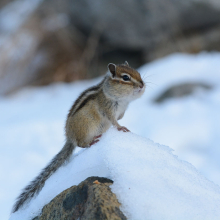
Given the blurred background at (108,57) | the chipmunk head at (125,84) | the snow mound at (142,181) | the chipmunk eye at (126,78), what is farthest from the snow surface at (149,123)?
the chipmunk eye at (126,78)

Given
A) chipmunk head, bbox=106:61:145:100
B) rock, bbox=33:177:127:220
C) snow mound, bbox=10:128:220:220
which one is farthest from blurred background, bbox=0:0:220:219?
rock, bbox=33:177:127:220

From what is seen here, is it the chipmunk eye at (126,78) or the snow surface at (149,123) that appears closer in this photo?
the chipmunk eye at (126,78)

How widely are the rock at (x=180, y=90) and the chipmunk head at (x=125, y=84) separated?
3.24 m

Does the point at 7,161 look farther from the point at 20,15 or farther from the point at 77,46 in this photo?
the point at 20,15

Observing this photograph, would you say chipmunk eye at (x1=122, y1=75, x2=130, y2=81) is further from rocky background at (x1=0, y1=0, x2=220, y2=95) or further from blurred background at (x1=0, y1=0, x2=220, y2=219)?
rocky background at (x1=0, y1=0, x2=220, y2=95)

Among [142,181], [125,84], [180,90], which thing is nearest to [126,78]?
[125,84]

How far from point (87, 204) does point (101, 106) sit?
1.53 meters

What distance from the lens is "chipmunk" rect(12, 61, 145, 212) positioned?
3.21 meters

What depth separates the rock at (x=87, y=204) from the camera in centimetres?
179

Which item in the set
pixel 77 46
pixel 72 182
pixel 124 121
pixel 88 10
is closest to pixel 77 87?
pixel 77 46

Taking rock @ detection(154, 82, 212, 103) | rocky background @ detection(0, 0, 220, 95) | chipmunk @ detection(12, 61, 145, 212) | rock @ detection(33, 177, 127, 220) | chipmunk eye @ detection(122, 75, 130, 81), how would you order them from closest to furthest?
rock @ detection(33, 177, 127, 220) < chipmunk @ detection(12, 61, 145, 212) < chipmunk eye @ detection(122, 75, 130, 81) < rock @ detection(154, 82, 212, 103) < rocky background @ detection(0, 0, 220, 95)

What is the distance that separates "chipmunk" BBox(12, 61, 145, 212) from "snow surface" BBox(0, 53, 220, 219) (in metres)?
1.08

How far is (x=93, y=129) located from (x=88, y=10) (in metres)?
6.01

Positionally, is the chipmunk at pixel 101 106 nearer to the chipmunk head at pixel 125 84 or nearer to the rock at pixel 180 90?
the chipmunk head at pixel 125 84
